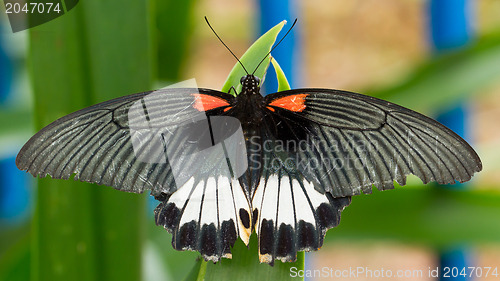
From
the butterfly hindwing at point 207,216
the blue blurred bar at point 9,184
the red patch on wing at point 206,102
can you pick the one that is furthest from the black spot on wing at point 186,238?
the blue blurred bar at point 9,184

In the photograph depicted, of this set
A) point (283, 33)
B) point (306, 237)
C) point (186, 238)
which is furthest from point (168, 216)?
point (283, 33)

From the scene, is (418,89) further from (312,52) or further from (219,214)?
(312,52)

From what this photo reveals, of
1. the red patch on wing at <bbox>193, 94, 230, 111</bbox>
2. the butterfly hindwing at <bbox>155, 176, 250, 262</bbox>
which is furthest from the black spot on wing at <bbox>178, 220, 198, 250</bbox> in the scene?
the red patch on wing at <bbox>193, 94, 230, 111</bbox>

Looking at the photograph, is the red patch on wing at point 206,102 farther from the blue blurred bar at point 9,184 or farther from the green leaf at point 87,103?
the blue blurred bar at point 9,184

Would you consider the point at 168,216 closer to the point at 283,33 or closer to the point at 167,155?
the point at 167,155

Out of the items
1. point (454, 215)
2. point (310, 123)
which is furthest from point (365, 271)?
point (310, 123)
